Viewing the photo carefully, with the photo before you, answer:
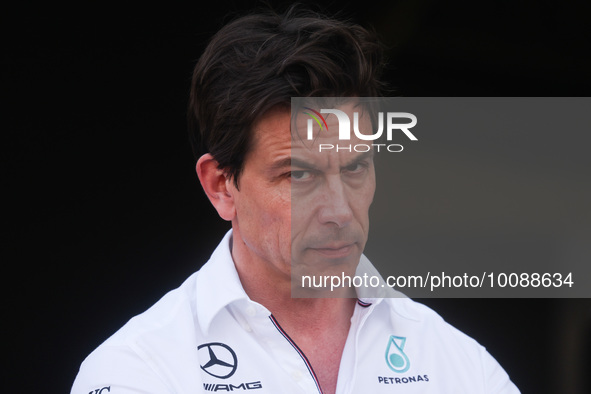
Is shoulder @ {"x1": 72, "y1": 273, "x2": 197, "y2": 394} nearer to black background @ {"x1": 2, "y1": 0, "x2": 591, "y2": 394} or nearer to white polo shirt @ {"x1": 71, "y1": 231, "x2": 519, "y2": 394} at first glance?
white polo shirt @ {"x1": 71, "y1": 231, "x2": 519, "y2": 394}

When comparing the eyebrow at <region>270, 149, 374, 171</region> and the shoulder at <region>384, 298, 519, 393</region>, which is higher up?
the eyebrow at <region>270, 149, 374, 171</region>

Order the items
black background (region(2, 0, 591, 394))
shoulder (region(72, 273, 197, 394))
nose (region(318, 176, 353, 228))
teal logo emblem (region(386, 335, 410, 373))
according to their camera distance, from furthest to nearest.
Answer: black background (region(2, 0, 591, 394)) → teal logo emblem (region(386, 335, 410, 373)) → nose (region(318, 176, 353, 228)) → shoulder (region(72, 273, 197, 394))

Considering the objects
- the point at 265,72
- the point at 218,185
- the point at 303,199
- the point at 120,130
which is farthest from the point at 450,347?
the point at 120,130

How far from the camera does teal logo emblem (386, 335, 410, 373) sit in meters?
1.60

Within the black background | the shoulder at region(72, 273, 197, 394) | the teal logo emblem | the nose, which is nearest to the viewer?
the shoulder at region(72, 273, 197, 394)

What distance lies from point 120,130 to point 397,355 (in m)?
1.67

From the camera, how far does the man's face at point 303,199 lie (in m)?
1.50

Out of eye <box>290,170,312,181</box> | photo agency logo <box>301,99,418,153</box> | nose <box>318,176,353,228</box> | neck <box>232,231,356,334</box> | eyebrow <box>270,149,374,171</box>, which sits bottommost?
neck <box>232,231,356,334</box>

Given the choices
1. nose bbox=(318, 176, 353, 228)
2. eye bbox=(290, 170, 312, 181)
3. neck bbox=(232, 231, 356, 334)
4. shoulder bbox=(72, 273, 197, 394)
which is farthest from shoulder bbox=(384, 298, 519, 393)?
shoulder bbox=(72, 273, 197, 394)

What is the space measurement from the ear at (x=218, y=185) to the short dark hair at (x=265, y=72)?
1.2 inches

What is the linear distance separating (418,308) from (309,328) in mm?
326

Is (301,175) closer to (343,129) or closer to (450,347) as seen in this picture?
(343,129)

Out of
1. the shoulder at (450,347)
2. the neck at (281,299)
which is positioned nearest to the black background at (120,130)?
the neck at (281,299)

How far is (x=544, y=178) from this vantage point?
3.08 metres
